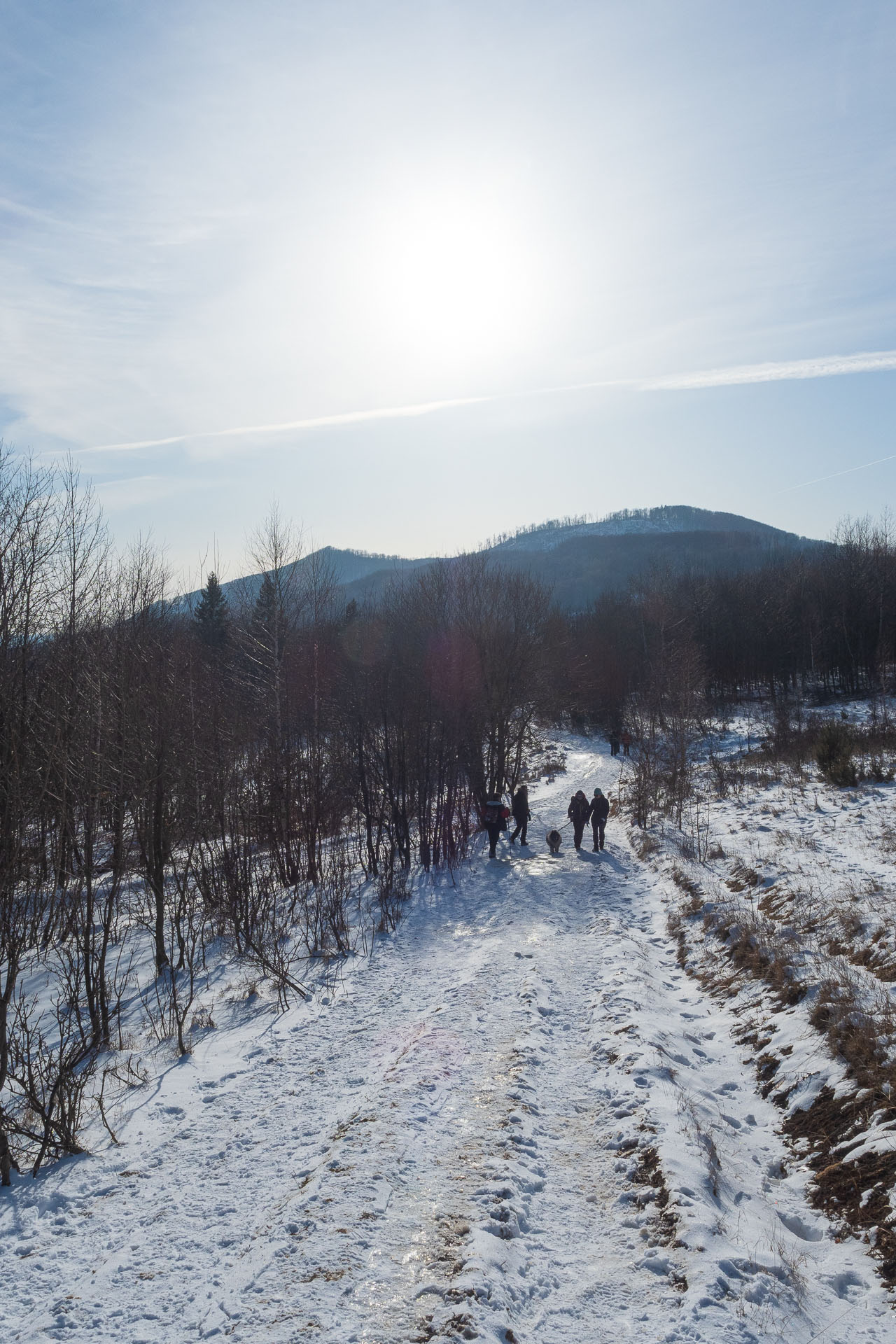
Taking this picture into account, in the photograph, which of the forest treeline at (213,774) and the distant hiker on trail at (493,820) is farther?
the distant hiker on trail at (493,820)

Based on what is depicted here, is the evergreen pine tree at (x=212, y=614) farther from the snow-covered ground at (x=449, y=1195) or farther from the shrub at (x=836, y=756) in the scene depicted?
the snow-covered ground at (x=449, y=1195)

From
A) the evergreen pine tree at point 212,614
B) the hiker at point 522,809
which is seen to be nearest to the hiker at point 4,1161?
the hiker at point 522,809

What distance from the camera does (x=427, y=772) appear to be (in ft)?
55.8

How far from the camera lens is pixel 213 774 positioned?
43.6 ft

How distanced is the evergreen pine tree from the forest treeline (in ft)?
53.8

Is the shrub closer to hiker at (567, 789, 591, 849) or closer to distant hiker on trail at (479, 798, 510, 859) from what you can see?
hiker at (567, 789, 591, 849)

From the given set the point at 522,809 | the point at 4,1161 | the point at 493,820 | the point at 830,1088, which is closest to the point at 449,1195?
the point at 830,1088

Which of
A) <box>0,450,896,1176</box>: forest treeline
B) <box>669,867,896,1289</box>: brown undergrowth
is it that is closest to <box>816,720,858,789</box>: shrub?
<box>0,450,896,1176</box>: forest treeline

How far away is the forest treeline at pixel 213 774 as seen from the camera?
7465mm

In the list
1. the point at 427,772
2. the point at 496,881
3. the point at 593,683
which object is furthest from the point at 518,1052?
the point at 593,683

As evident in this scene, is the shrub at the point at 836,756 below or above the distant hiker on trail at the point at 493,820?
above

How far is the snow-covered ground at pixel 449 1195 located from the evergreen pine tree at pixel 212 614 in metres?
40.0

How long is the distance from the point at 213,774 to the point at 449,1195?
971 cm

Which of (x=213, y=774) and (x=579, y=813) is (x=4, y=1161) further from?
(x=579, y=813)
